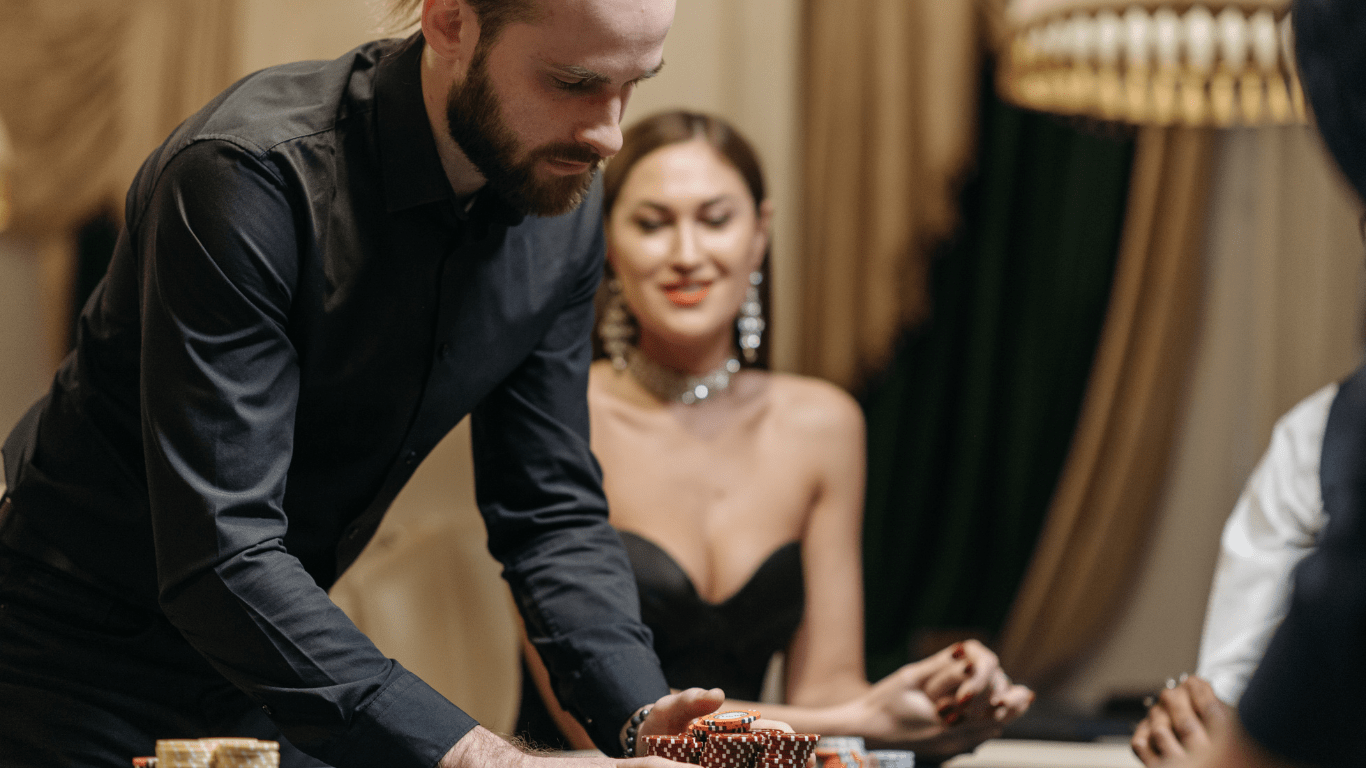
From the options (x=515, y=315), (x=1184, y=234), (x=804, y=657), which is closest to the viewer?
(x=515, y=315)

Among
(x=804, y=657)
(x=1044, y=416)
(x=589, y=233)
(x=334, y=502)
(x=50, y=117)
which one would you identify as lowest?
(x=804, y=657)

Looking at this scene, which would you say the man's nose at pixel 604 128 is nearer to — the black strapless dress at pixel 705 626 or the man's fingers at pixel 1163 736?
the man's fingers at pixel 1163 736

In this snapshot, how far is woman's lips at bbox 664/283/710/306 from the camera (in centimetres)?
222

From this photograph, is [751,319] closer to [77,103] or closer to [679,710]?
[679,710]

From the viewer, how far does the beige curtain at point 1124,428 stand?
3.06 m

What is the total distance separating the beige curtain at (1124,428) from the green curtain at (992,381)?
0.05 meters

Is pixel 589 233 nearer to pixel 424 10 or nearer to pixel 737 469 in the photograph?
pixel 424 10

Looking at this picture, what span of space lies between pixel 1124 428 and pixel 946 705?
5.48 feet

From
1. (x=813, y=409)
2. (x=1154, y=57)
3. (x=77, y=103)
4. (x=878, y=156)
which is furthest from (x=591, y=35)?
(x=77, y=103)

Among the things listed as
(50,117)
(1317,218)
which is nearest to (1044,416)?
(1317,218)

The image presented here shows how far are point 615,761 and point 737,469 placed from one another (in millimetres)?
1371

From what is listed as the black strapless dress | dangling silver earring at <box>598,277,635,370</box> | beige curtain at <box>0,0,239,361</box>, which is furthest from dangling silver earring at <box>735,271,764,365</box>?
beige curtain at <box>0,0,239,361</box>

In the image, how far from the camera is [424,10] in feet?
3.99

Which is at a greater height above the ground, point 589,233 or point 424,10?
point 424,10
